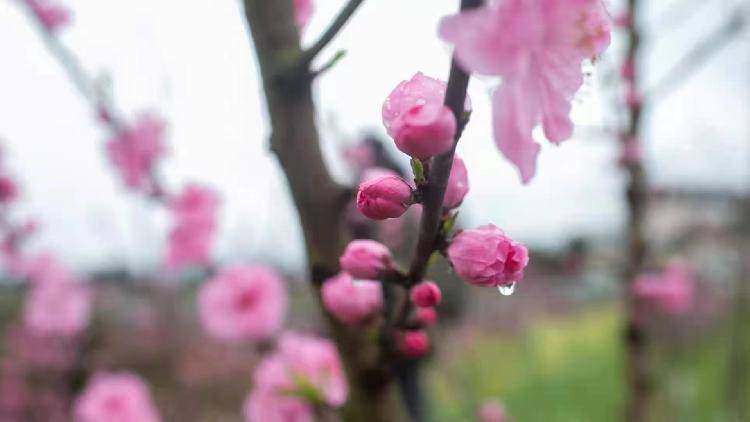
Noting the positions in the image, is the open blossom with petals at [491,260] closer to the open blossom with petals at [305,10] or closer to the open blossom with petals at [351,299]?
the open blossom with petals at [351,299]

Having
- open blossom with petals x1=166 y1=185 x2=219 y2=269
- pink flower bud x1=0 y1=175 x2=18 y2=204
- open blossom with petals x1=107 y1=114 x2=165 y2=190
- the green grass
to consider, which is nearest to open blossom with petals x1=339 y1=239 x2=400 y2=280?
open blossom with petals x1=166 y1=185 x2=219 y2=269

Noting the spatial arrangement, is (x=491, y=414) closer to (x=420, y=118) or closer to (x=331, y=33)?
(x=331, y=33)

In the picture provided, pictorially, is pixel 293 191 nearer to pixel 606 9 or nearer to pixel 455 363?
pixel 606 9

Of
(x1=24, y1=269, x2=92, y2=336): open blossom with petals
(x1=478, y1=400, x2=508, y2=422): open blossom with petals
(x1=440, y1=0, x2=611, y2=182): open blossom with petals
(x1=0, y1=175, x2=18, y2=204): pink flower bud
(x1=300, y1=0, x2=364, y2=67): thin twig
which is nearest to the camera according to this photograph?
(x1=440, y1=0, x2=611, y2=182): open blossom with petals

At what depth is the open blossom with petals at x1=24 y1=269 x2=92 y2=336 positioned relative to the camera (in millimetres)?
2854

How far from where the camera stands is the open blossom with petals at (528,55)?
0.35 metres

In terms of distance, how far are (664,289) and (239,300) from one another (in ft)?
3.54

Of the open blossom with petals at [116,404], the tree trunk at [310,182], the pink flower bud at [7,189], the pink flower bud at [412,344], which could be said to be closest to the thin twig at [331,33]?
the tree trunk at [310,182]

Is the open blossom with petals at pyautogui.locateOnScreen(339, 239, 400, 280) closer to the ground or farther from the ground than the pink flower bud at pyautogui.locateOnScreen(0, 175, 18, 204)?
farther from the ground

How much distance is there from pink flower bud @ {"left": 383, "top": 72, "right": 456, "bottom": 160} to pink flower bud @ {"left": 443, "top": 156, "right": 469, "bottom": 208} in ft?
0.26

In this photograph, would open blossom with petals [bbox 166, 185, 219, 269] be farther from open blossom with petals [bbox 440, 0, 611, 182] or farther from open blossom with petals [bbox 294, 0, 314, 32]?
open blossom with petals [bbox 440, 0, 611, 182]

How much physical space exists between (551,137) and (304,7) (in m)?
0.75

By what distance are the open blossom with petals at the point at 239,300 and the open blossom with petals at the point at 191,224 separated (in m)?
0.26

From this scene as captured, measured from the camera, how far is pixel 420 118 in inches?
15.3
